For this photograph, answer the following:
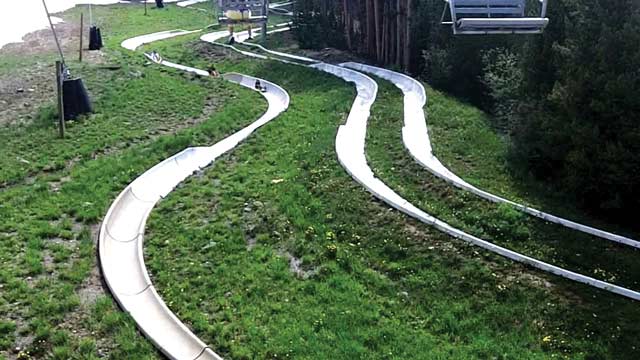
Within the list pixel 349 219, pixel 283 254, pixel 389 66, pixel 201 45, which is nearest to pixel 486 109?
pixel 389 66

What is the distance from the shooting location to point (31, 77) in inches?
878

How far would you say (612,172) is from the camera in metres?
10.6

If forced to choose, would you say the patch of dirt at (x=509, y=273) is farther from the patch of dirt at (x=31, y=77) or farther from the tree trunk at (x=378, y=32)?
the tree trunk at (x=378, y=32)

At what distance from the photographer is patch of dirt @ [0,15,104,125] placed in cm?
1800

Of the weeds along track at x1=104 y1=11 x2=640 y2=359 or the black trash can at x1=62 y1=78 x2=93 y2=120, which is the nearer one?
the weeds along track at x1=104 y1=11 x2=640 y2=359

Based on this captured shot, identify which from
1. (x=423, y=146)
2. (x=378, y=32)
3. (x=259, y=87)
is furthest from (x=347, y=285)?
(x=378, y=32)

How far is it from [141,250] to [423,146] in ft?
21.6

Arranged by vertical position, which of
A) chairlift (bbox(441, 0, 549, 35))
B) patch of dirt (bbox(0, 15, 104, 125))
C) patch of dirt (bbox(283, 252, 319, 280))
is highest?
chairlift (bbox(441, 0, 549, 35))

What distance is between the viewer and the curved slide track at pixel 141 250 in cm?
796

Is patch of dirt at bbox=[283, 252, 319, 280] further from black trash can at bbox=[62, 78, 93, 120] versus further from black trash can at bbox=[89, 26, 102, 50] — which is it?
black trash can at bbox=[89, 26, 102, 50]

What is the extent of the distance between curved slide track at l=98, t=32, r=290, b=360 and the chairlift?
6.43 metres

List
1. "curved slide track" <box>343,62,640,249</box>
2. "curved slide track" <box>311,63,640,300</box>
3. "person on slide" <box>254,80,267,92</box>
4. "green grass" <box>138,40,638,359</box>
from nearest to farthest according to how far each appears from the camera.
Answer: "green grass" <box>138,40,638,359</box> → "curved slide track" <box>311,63,640,300</box> → "curved slide track" <box>343,62,640,249</box> → "person on slide" <box>254,80,267,92</box>

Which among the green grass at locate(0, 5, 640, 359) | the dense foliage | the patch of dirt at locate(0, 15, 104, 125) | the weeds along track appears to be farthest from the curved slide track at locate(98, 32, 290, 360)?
the dense foliage

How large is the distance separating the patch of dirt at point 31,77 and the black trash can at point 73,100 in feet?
3.34
